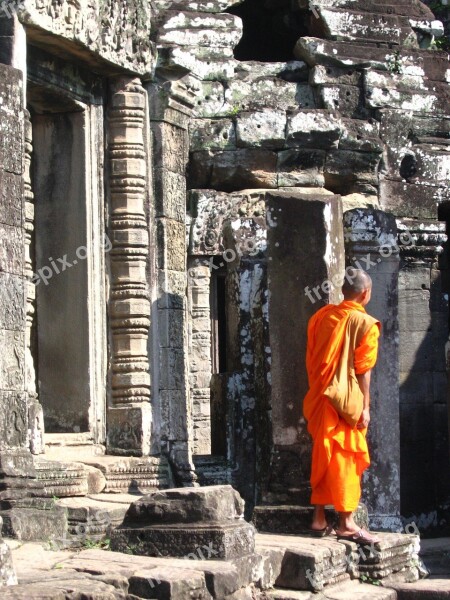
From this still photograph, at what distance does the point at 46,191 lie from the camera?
10.6 metres

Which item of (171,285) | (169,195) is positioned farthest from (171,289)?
(169,195)

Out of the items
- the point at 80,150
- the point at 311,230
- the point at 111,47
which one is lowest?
the point at 311,230

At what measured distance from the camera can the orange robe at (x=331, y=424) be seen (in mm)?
8805

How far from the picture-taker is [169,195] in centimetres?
1113

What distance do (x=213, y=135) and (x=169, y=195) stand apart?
91.6 inches

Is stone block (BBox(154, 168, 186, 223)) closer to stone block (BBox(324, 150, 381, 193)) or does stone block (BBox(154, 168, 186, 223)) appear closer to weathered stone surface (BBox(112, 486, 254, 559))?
stone block (BBox(324, 150, 381, 193))

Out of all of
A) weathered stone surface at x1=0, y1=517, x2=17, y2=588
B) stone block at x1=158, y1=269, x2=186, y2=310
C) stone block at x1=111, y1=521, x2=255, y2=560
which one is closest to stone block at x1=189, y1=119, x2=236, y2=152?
stone block at x1=158, y1=269, x2=186, y2=310

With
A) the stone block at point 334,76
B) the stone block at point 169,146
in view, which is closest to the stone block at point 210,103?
the stone block at point 334,76

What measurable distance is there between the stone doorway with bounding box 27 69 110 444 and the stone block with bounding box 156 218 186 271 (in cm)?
55

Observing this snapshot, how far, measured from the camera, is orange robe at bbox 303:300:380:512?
28.9 ft

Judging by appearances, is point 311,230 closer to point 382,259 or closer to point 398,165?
point 382,259

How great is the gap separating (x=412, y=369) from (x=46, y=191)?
469 centimetres

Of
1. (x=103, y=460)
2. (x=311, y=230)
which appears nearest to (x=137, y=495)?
(x=103, y=460)

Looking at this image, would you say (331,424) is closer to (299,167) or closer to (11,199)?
(11,199)
